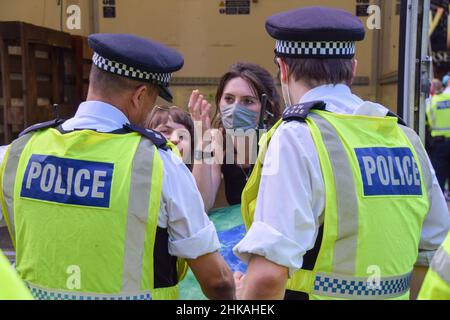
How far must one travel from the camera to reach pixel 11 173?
5.70 feet

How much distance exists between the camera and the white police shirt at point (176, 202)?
1669mm

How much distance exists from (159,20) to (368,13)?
1.94m

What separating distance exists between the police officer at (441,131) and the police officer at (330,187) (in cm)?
567

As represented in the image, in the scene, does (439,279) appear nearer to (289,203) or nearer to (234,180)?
(289,203)

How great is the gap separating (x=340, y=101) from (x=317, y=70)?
0.41ft

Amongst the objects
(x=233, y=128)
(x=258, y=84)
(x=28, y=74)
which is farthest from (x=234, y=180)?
(x=28, y=74)

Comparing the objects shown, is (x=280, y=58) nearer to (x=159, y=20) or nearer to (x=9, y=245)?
(x=9, y=245)

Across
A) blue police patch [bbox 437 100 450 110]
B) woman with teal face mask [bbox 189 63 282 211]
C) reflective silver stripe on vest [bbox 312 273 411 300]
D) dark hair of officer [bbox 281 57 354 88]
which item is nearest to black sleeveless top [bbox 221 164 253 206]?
woman with teal face mask [bbox 189 63 282 211]

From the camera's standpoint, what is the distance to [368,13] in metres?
4.87

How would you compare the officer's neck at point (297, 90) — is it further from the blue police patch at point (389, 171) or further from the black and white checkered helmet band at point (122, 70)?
the black and white checkered helmet band at point (122, 70)

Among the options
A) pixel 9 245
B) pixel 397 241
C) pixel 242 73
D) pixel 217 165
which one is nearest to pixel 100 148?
pixel 397 241

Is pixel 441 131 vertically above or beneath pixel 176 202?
beneath

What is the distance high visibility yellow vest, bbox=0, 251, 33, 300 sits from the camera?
84 cm
